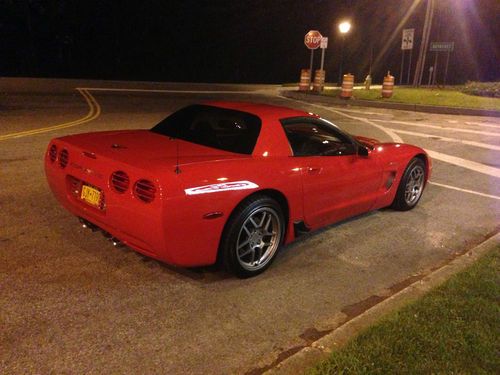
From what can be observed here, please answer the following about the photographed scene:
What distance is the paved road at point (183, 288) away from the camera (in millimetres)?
3053

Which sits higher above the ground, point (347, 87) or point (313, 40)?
point (313, 40)

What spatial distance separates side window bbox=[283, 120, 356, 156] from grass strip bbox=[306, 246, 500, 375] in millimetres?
1606

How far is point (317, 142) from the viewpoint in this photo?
4.94 metres

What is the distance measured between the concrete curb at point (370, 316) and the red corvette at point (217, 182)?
1.01 m

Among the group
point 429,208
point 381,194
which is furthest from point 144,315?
point 429,208

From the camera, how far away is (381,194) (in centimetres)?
549

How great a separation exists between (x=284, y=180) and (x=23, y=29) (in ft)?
106

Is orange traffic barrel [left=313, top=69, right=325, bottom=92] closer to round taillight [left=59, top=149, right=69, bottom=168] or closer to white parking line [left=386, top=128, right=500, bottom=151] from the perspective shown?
white parking line [left=386, top=128, right=500, bottom=151]

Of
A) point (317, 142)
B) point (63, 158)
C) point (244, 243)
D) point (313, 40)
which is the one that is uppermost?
point (313, 40)

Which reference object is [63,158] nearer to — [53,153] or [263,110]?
[53,153]

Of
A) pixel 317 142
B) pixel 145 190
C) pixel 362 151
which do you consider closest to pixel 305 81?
pixel 362 151

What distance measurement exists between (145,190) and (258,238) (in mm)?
1062

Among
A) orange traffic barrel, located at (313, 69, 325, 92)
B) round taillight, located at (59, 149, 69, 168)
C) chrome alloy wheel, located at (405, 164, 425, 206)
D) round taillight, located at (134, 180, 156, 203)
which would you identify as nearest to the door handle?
round taillight, located at (134, 180, 156, 203)

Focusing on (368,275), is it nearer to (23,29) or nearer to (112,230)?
(112,230)
